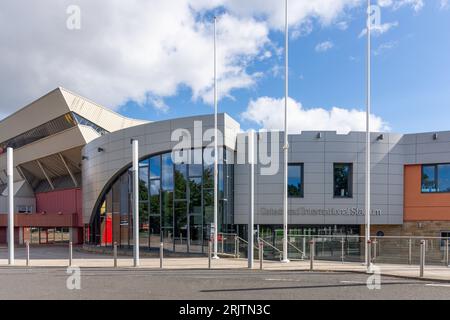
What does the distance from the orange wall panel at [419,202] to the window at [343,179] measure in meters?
3.27

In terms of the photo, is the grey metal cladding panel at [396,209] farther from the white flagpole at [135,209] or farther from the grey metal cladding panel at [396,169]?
the white flagpole at [135,209]

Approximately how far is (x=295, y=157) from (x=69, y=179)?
79.6 feet

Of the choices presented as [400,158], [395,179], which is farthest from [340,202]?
[400,158]

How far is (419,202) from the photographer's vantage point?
21.0 meters

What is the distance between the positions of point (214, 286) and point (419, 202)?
16.0m

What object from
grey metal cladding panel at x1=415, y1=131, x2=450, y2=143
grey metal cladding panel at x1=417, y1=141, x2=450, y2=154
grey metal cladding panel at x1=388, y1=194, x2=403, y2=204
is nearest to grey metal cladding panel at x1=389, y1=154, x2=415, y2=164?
grey metal cladding panel at x1=417, y1=141, x2=450, y2=154

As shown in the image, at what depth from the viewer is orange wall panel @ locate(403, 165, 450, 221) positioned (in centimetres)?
2064

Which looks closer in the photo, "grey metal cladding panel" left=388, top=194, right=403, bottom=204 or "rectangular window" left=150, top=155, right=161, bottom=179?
"rectangular window" left=150, top=155, right=161, bottom=179

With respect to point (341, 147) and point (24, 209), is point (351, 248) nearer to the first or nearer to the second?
point (341, 147)

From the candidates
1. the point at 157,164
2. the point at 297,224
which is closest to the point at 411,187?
the point at 297,224

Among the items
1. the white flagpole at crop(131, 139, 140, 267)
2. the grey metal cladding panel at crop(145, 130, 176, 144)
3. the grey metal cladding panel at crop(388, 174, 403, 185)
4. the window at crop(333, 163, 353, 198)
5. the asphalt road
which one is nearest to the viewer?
the asphalt road

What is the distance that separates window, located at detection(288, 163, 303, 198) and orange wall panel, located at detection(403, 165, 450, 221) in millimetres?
6040

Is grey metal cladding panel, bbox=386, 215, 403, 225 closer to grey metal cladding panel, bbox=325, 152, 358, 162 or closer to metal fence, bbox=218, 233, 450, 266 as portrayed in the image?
grey metal cladding panel, bbox=325, 152, 358, 162

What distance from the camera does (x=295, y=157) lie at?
21141mm
